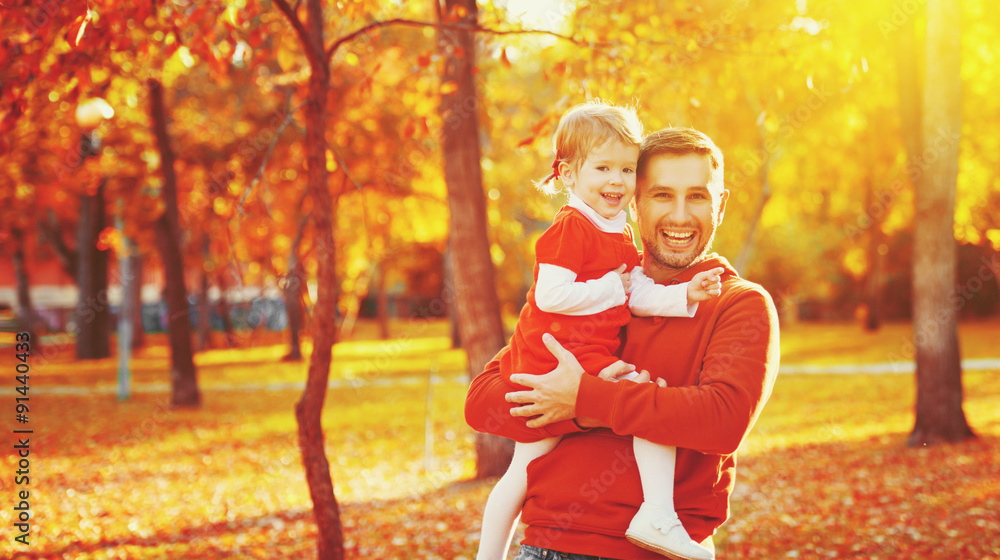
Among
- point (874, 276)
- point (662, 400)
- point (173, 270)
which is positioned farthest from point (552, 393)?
point (874, 276)

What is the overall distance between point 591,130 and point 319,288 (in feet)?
7.49

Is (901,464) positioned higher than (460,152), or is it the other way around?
(460,152)

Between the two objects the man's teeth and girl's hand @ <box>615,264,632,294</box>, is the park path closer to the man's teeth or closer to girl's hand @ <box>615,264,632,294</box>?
girl's hand @ <box>615,264,632,294</box>

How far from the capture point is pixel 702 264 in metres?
Result: 2.75

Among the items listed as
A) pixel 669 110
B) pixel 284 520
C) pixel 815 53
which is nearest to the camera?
pixel 815 53

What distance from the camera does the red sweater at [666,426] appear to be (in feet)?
7.58

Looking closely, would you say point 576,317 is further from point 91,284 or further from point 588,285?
point 91,284

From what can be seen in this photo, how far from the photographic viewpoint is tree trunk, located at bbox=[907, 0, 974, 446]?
10.1m

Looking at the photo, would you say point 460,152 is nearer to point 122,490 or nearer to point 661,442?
point 122,490

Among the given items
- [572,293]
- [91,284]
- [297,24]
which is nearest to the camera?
[572,293]

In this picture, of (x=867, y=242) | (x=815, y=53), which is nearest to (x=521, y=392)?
(x=815, y=53)

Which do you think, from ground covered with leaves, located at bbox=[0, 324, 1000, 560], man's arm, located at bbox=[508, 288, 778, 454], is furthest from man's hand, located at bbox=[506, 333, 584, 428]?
ground covered with leaves, located at bbox=[0, 324, 1000, 560]

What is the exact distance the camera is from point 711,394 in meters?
2.30

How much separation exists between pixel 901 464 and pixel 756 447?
265cm
